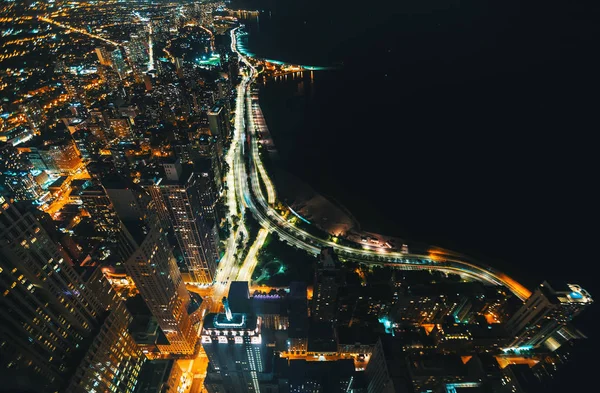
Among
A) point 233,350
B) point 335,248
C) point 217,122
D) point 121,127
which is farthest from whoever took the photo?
point 121,127

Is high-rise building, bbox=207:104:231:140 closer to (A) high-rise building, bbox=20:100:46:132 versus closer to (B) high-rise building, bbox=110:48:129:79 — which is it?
(A) high-rise building, bbox=20:100:46:132

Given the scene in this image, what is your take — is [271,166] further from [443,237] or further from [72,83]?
[72,83]

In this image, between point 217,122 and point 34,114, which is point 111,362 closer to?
point 217,122

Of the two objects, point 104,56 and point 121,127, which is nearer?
point 121,127

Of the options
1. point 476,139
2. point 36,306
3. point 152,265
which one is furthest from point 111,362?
point 476,139

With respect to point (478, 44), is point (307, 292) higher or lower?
lower

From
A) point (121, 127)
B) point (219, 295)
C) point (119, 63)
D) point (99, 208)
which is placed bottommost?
point (219, 295)

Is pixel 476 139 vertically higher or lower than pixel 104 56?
lower

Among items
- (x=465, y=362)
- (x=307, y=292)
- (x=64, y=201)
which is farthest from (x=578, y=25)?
(x=64, y=201)
